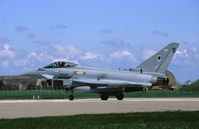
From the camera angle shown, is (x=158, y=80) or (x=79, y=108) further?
(x=158, y=80)

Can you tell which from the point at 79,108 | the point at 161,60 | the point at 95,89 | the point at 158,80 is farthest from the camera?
the point at 95,89

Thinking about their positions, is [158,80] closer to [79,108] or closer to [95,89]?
[95,89]

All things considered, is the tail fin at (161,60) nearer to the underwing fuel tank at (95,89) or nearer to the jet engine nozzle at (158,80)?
the jet engine nozzle at (158,80)

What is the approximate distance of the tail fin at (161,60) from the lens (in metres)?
35.5

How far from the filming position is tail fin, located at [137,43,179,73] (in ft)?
116

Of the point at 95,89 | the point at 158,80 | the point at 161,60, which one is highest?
the point at 161,60

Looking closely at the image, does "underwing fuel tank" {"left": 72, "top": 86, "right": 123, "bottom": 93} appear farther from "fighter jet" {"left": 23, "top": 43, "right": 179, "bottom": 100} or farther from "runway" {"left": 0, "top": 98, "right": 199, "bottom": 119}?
"runway" {"left": 0, "top": 98, "right": 199, "bottom": 119}

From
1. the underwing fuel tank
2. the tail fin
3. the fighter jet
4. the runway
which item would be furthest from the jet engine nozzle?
the runway

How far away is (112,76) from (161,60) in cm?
488

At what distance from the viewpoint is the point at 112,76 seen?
36.6 m

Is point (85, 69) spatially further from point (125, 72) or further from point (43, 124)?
point (43, 124)

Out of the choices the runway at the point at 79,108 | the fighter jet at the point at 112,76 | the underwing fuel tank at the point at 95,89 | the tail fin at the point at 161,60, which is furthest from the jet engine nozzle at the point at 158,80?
the runway at the point at 79,108

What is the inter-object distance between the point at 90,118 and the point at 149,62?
65.4 feet

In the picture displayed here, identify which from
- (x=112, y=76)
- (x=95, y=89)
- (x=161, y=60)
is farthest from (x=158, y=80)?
(x=95, y=89)
